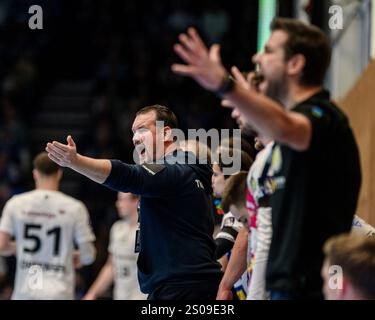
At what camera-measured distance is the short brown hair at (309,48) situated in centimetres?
359

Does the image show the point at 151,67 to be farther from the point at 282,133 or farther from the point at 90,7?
the point at 282,133

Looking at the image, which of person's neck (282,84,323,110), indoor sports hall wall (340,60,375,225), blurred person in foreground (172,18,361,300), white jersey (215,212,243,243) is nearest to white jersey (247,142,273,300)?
blurred person in foreground (172,18,361,300)

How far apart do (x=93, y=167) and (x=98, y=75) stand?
12082 millimetres

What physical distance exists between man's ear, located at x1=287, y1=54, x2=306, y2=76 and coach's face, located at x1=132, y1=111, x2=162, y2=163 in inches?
62.5

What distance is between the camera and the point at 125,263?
31.2 feet

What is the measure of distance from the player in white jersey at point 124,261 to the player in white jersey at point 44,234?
A: 122 centimetres

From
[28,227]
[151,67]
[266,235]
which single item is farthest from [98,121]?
[266,235]

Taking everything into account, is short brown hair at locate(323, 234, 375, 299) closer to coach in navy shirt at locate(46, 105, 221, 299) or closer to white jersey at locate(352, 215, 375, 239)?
coach in navy shirt at locate(46, 105, 221, 299)

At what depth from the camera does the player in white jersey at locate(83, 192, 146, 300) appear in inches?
368

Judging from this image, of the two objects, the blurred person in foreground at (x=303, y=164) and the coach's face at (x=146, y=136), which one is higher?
the coach's face at (x=146, y=136)

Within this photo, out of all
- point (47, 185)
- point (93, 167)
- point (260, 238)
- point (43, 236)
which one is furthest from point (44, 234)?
point (260, 238)

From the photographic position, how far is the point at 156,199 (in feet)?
16.0

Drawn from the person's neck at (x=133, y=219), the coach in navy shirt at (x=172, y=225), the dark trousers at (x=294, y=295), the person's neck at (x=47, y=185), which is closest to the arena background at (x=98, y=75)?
the person's neck at (x=133, y=219)

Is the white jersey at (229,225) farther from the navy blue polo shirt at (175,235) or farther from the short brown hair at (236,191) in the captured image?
the navy blue polo shirt at (175,235)
